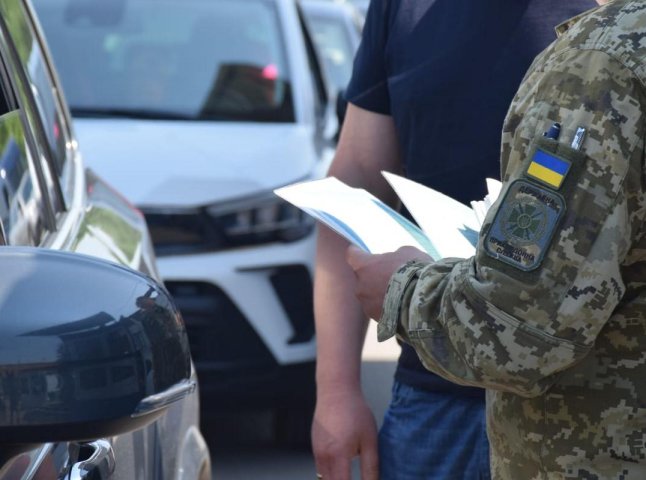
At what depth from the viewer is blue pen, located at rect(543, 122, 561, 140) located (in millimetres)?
1587

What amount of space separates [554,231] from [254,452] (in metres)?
4.02

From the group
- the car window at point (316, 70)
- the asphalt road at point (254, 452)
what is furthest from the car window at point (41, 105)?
the car window at point (316, 70)

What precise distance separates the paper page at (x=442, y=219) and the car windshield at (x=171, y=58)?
3697 millimetres

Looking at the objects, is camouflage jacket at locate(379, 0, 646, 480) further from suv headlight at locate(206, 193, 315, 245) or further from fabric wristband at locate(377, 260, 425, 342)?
suv headlight at locate(206, 193, 315, 245)

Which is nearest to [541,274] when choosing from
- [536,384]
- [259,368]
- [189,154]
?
[536,384]

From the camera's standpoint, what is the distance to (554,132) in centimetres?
159

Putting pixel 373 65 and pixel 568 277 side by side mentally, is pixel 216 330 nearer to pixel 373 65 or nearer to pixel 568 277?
pixel 373 65

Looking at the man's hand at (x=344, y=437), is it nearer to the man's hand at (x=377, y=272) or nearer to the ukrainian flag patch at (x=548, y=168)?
the man's hand at (x=377, y=272)

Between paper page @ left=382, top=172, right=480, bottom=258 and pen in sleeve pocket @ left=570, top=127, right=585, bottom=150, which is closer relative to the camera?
pen in sleeve pocket @ left=570, top=127, right=585, bottom=150

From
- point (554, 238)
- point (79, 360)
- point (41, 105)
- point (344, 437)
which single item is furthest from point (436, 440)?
point (79, 360)

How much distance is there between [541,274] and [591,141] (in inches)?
6.4

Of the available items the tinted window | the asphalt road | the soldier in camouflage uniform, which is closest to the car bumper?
the asphalt road

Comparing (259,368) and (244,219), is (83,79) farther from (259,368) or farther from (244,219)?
(259,368)

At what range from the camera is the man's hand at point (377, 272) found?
191 cm
